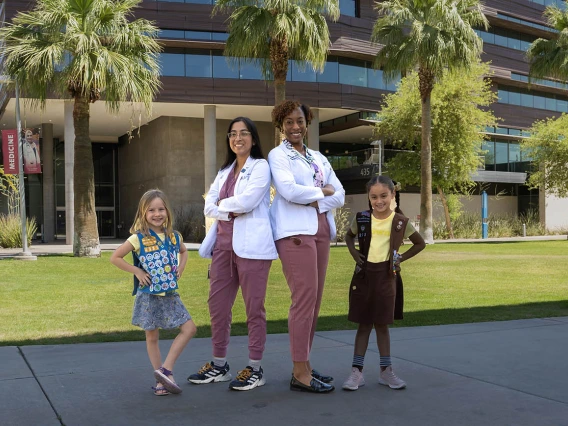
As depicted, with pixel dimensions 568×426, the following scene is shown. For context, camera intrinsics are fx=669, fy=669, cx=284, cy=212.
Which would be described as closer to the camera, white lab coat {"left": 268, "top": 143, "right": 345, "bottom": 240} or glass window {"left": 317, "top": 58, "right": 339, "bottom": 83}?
white lab coat {"left": 268, "top": 143, "right": 345, "bottom": 240}

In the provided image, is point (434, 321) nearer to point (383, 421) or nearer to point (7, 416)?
point (383, 421)

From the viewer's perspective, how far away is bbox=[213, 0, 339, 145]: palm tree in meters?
20.7

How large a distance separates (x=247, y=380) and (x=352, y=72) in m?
33.2

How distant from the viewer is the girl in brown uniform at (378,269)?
192 inches

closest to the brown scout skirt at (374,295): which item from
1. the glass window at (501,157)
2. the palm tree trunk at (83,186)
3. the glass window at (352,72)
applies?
the palm tree trunk at (83,186)

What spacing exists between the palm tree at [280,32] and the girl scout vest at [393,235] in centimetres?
1592

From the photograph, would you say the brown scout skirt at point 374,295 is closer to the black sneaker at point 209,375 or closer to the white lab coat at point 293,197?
the white lab coat at point 293,197

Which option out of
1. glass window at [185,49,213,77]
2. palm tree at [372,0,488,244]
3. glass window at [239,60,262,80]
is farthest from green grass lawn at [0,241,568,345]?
glass window at [239,60,262,80]

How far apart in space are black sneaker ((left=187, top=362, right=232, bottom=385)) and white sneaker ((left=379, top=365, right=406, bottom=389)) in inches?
46.2

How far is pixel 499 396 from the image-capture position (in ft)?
14.9

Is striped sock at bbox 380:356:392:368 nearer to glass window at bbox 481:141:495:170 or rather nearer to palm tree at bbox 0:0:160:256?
palm tree at bbox 0:0:160:256

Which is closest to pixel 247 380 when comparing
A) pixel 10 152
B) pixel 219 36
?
pixel 10 152

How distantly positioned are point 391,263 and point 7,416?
2732 mm

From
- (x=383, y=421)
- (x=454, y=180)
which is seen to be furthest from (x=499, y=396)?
(x=454, y=180)
